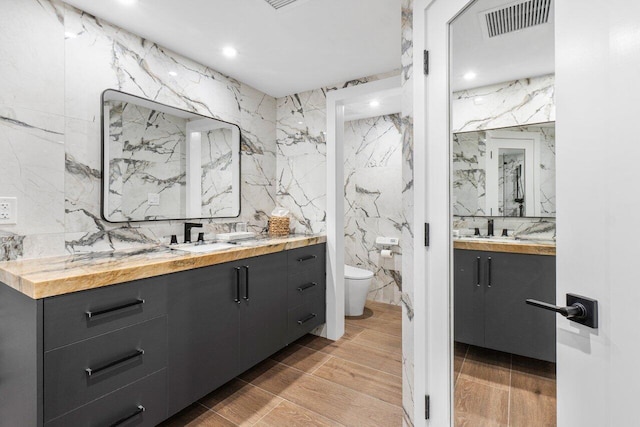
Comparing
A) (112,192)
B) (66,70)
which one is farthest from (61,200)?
(66,70)

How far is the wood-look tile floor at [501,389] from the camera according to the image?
0.90 metres

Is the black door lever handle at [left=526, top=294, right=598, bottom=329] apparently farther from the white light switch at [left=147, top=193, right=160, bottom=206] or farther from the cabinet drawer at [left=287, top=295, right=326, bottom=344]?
the white light switch at [left=147, top=193, right=160, bottom=206]

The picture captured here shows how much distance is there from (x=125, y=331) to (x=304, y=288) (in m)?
1.46

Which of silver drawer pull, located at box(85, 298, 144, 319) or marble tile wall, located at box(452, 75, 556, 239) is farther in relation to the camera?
silver drawer pull, located at box(85, 298, 144, 319)

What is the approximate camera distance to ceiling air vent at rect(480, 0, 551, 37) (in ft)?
2.89

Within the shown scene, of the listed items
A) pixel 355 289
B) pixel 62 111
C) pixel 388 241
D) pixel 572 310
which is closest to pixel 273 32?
pixel 62 111

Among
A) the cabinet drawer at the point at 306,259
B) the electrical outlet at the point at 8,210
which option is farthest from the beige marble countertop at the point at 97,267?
the cabinet drawer at the point at 306,259

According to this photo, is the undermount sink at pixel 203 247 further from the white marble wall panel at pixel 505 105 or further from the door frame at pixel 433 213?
the white marble wall panel at pixel 505 105

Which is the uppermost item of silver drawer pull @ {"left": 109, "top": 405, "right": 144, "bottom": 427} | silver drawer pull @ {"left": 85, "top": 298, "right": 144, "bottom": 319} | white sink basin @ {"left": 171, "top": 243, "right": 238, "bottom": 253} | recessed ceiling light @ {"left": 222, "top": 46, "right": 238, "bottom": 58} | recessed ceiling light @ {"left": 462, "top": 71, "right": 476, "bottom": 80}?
recessed ceiling light @ {"left": 222, "top": 46, "right": 238, "bottom": 58}

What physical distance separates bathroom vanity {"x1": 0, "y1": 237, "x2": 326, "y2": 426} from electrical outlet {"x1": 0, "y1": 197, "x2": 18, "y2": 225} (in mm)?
249

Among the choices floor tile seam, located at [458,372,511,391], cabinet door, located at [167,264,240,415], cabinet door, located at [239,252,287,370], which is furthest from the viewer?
cabinet door, located at [239,252,287,370]

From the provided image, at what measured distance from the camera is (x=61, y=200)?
5.77 ft

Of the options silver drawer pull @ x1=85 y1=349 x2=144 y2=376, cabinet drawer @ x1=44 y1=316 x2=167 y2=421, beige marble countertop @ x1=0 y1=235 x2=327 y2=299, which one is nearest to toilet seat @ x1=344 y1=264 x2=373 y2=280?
beige marble countertop @ x1=0 y1=235 x2=327 y2=299

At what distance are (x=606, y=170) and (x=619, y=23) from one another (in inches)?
12.4
